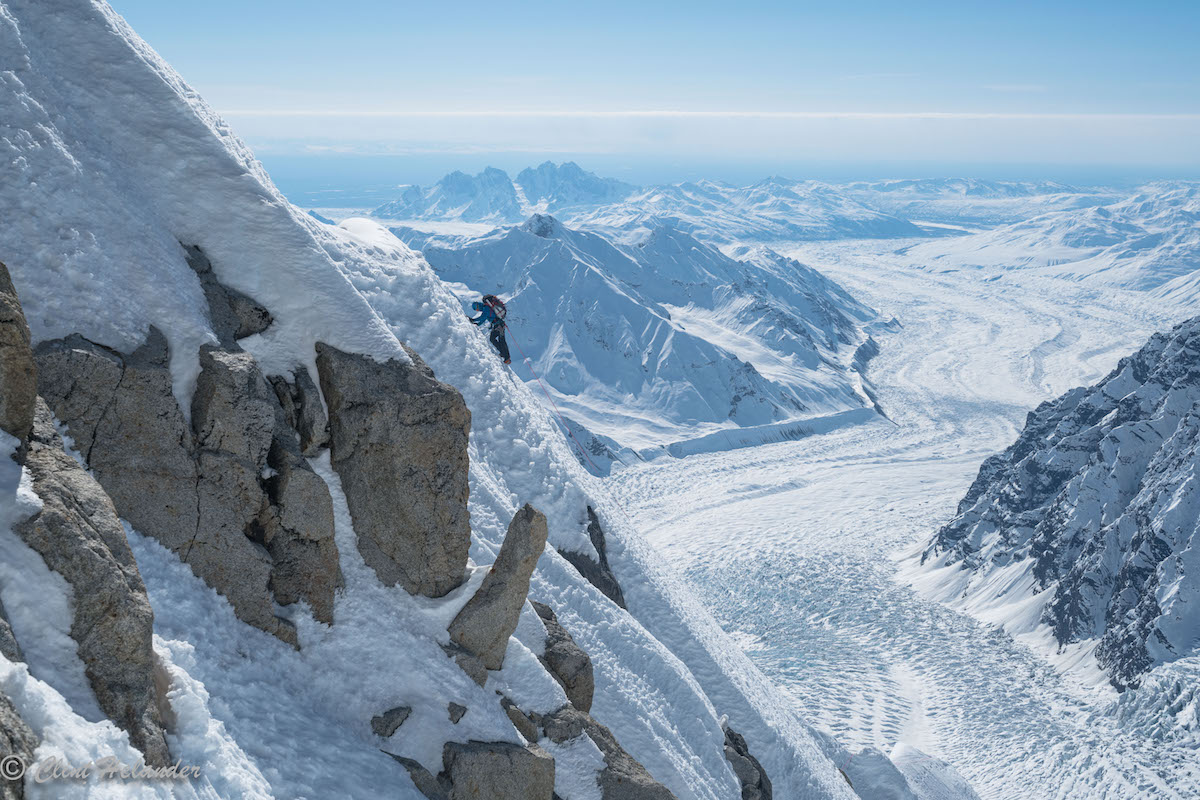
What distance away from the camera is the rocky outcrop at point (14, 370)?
362 inches

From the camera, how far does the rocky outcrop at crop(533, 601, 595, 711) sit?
55.5 ft

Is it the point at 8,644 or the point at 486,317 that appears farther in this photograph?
the point at 486,317

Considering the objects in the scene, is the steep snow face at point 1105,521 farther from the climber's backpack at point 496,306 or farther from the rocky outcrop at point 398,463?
the rocky outcrop at point 398,463

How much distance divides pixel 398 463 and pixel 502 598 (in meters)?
3.32

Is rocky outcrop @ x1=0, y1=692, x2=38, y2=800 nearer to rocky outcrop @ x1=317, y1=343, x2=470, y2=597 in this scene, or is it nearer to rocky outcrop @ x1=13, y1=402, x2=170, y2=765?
rocky outcrop @ x1=13, y1=402, x2=170, y2=765

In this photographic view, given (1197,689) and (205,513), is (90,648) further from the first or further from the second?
(1197,689)

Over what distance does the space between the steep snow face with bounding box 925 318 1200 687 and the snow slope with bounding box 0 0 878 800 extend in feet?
280

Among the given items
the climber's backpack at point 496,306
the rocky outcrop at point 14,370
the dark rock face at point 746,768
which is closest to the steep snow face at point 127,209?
the rocky outcrop at point 14,370

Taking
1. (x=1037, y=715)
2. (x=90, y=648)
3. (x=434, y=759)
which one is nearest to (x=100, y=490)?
(x=90, y=648)

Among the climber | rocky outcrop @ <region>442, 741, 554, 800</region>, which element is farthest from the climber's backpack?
rocky outcrop @ <region>442, 741, 554, 800</region>

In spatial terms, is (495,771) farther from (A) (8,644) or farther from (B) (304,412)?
Answer: (A) (8,644)

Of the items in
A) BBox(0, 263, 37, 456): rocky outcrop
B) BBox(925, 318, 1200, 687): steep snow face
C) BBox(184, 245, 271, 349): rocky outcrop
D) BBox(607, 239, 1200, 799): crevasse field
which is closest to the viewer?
BBox(0, 263, 37, 456): rocky outcrop

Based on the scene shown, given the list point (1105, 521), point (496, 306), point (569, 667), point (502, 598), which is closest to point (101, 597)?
Answer: point (502, 598)

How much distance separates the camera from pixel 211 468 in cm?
1230
